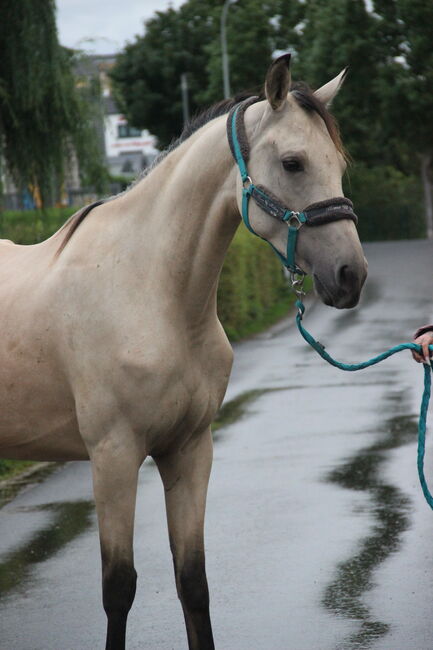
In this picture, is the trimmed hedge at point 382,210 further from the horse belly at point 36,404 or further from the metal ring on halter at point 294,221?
the metal ring on halter at point 294,221

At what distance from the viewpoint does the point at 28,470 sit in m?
10.6

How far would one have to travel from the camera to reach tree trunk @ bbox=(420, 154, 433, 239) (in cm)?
5222

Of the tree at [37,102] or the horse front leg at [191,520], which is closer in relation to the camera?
the horse front leg at [191,520]

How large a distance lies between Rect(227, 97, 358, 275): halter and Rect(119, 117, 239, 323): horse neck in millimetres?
100

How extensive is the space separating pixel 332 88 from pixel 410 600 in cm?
286

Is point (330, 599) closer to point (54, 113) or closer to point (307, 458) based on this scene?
point (307, 458)

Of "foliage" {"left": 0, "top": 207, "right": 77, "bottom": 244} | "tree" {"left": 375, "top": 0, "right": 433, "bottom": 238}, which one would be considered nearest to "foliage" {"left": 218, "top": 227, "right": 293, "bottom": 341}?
"foliage" {"left": 0, "top": 207, "right": 77, "bottom": 244}

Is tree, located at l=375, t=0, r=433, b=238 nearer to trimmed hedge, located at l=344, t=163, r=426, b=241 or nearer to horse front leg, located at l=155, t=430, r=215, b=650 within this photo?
trimmed hedge, located at l=344, t=163, r=426, b=241

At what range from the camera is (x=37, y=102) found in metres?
14.7

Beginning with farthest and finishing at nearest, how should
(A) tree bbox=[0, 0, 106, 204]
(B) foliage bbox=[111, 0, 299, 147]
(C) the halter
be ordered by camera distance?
(B) foliage bbox=[111, 0, 299, 147]
(A) tree bbox=[0, 0, 106, 204]
(C) the halter

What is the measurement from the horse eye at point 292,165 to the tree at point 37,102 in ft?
34.7

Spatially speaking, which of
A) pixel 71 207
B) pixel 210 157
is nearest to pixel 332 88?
pixel 210 157

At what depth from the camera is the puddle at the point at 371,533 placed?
569 cm

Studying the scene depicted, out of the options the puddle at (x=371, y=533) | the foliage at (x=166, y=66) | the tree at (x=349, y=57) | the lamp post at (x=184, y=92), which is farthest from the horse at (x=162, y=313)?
the foliage at (x=166, y=66)
